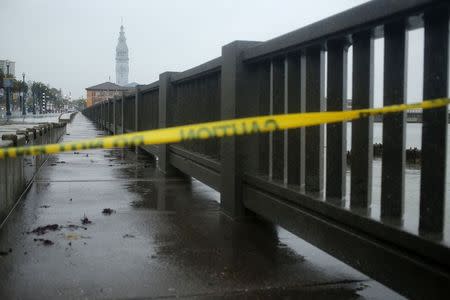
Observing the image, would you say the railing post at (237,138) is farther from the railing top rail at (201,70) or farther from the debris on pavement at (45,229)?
the debris on pavement at (45,229)

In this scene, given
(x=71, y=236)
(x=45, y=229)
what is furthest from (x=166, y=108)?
(x=71, y=236)

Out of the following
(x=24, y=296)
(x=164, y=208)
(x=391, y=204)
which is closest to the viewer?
(x=391, y=204)

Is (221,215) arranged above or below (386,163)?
below

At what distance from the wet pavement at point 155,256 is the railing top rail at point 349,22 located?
4.82ft

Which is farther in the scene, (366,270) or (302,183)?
(302,183)

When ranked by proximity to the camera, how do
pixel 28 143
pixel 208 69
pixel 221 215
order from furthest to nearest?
pixel 28 143 → pixel 208 69 → pixel 221 215

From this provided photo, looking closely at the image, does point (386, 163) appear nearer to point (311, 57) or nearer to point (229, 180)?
point (311, 57)

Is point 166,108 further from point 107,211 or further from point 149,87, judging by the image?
point 107,211

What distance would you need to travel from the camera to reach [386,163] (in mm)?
2912

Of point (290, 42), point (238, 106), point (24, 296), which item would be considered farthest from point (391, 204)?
point (238, 106)

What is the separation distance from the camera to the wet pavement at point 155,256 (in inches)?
127

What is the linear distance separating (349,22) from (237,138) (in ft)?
6.86

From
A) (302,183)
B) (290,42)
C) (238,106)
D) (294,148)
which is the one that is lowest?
(302,183)

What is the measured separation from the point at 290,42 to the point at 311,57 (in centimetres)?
22
